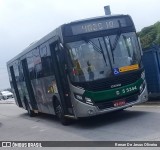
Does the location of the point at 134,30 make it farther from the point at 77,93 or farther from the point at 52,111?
the point at 52,111

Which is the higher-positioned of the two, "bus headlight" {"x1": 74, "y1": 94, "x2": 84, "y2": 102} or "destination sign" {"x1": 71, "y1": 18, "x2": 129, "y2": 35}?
"destination sign" {"x1": 71, "y1": 18, "x2": 129, "y2": 35}

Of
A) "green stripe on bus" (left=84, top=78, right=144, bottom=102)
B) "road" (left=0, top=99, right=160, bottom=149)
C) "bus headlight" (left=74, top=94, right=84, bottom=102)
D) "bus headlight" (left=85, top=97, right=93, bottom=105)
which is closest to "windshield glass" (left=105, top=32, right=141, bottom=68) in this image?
"green stripe on bus" (left=84, top=78, right=144, bottom=102)

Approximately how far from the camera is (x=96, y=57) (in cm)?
1304

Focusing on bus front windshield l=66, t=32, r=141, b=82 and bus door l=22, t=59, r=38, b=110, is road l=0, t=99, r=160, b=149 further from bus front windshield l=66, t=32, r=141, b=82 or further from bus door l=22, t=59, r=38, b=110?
bus door l=22, t=59, r=38, b=110

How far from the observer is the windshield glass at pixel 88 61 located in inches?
509

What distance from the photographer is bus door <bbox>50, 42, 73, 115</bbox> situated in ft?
45.0

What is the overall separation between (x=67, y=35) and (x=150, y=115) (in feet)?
12.1

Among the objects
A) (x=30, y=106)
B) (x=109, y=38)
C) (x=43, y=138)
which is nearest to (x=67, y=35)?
(x=109, y=38)

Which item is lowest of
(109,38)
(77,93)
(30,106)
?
(30,106)

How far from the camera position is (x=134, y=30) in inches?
547

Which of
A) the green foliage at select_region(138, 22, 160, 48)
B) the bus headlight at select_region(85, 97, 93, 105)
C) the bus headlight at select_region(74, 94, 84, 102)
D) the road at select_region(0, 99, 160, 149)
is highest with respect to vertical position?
the green foliage at select_region(138, 22, 160, 48)

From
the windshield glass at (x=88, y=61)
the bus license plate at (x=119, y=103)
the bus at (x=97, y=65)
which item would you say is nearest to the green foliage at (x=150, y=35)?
the bus at (x=97, y=65)

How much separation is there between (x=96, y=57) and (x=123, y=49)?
95cm

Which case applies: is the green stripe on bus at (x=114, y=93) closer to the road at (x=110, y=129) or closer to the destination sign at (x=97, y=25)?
the road at (x=110, y=129)
